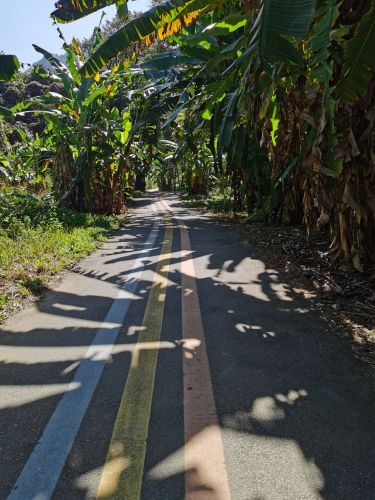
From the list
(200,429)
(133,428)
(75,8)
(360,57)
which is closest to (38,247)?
(75,8)

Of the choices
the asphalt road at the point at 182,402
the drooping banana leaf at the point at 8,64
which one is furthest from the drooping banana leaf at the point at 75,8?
the asphalt road at the point at 182,402

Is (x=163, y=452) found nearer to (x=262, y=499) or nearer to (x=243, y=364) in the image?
(x=262, y=499)

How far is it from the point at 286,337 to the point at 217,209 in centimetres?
1245

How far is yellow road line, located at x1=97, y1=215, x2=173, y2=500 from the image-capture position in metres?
1.74

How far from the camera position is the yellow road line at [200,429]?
1.73 m

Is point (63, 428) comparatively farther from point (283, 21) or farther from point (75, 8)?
point (75, 8)

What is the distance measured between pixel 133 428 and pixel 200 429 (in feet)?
1.24

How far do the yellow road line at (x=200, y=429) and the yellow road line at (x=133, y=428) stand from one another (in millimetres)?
236

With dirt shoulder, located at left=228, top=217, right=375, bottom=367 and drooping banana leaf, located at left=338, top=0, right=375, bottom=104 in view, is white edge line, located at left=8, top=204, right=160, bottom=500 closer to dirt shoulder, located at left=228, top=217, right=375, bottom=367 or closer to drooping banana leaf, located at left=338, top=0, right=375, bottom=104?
dirt shoulder, located at left=228, top=217, right=375, bottom=367

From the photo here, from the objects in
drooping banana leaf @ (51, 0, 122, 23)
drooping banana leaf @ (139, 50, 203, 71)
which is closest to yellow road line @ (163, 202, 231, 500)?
drooping banana leaf @ (51, 0, 122, 23)

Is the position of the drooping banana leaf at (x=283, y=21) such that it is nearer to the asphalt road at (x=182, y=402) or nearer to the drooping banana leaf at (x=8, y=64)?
the asphalt road at (x=182, y=402)

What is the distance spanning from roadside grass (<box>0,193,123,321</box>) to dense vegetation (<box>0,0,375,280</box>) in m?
1.91

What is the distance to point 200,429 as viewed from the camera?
6.97 ft

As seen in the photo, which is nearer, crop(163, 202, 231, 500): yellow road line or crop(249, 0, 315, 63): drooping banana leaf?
crop(163, 202, 231, 500): yellow road line
